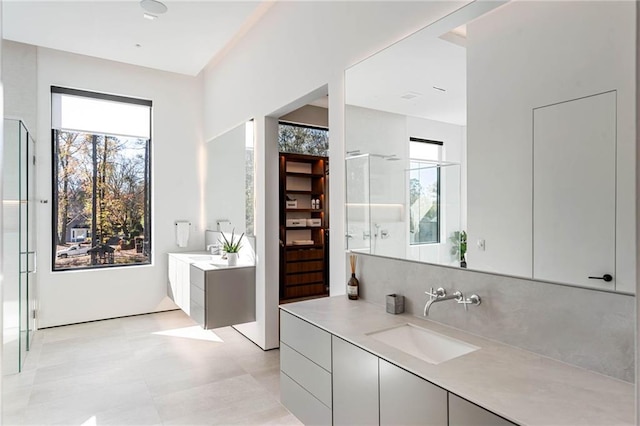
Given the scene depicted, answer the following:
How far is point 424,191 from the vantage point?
2109mm

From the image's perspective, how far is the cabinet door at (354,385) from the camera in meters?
1.58

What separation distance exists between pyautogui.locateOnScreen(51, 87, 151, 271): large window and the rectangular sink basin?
418 cm

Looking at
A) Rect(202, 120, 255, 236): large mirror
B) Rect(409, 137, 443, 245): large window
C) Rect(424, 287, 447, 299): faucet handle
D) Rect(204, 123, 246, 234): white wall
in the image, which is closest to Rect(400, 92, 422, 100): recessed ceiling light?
Rect(409, 137, 443, 245): large window

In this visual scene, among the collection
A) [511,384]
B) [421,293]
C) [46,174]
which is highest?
[46,174]

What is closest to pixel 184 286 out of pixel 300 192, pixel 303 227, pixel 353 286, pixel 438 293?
pixel 303 227

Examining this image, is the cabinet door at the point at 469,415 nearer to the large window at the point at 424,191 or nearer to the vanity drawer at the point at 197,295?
the large window at the point at 424,191

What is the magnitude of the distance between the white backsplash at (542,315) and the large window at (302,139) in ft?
12.5

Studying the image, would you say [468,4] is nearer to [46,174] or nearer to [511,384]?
[511,384]

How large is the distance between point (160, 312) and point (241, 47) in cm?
353

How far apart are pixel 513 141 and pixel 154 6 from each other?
309cm

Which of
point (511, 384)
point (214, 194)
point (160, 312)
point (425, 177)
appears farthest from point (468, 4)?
point (160, 312)

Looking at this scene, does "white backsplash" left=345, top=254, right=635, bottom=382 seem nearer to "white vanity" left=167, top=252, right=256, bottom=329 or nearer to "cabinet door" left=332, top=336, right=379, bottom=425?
"cabinet door" left=332, top=336, right=379, bottom=425

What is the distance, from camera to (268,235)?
3668mm

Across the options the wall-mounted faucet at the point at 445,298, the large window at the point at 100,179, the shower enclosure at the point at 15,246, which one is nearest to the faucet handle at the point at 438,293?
the wall-mounted faucet at the point at 445,298
